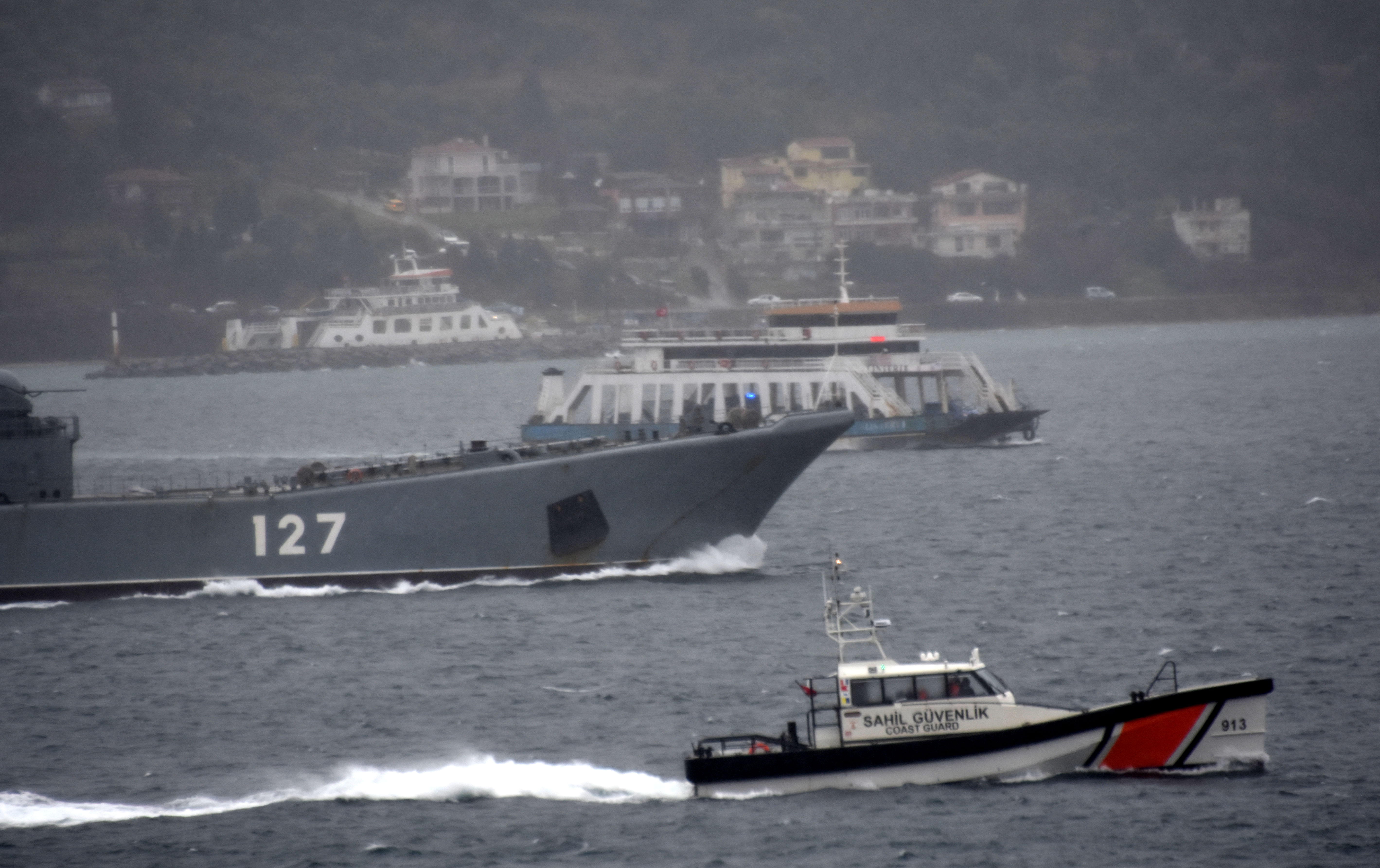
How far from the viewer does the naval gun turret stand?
46.0 metres

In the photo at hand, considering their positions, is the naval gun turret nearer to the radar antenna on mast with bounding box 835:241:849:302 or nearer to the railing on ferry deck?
the railing on ferry deck

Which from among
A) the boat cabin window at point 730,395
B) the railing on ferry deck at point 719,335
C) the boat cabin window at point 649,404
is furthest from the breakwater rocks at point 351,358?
the boat cabin window at point 730,395

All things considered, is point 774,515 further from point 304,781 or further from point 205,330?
point 205,330

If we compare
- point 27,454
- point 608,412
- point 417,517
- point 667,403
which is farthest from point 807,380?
point 27,454

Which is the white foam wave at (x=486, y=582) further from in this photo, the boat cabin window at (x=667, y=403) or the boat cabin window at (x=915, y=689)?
the boat cabin window at (x=667, y=403)

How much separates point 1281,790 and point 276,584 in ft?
85.0

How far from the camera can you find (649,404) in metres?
83.6

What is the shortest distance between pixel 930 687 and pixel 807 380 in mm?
51949

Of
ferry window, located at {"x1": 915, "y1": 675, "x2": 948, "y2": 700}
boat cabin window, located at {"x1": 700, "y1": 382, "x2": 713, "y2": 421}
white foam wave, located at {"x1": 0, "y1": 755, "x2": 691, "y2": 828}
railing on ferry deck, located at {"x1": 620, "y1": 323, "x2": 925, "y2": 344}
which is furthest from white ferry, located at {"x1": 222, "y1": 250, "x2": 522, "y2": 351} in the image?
ferry window, located at {"x1": 915, "y1": 675, "x2": 948, "y2": 700}

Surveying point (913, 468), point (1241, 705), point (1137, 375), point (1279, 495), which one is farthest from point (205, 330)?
point (1241, 705)

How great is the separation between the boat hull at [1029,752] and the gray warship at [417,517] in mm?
17445

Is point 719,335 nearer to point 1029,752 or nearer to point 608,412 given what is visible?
point 608,412

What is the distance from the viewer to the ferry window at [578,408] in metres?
79.6

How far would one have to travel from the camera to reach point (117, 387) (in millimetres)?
162625
